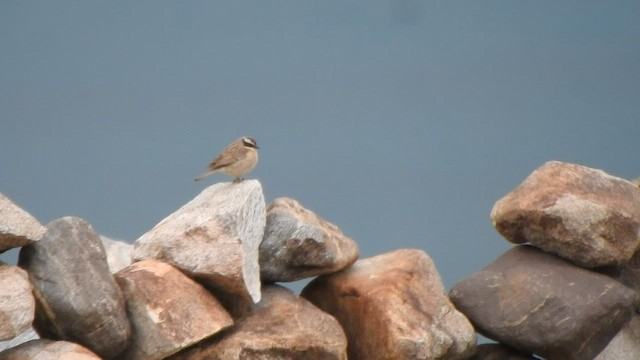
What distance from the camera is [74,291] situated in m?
5.83

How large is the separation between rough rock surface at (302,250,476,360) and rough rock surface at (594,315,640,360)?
1.13 m

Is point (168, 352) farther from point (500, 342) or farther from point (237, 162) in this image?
point (500, 342)

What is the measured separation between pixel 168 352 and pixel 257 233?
3.65 ft

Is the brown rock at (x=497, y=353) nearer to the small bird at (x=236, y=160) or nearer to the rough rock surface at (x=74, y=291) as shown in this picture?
the small bird at (x=236, y=160)

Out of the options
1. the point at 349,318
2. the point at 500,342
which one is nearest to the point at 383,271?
the point at 349,318

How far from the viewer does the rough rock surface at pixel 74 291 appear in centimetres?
584

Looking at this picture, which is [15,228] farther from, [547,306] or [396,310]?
[547,306]

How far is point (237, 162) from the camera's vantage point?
7145 millimetres

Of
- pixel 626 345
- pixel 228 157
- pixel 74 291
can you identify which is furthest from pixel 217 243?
pixel 626 345

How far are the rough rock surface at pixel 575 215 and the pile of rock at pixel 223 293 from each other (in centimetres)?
76

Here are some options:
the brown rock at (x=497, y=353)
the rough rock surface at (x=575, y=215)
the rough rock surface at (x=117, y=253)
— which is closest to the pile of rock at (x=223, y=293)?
the brown rock at (x=497, y=353)

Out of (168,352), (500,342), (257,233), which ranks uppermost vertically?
(257,233)

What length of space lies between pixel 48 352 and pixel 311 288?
2.56m

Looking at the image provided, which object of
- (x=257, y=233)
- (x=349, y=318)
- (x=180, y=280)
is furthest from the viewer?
(x=349, y=318)
